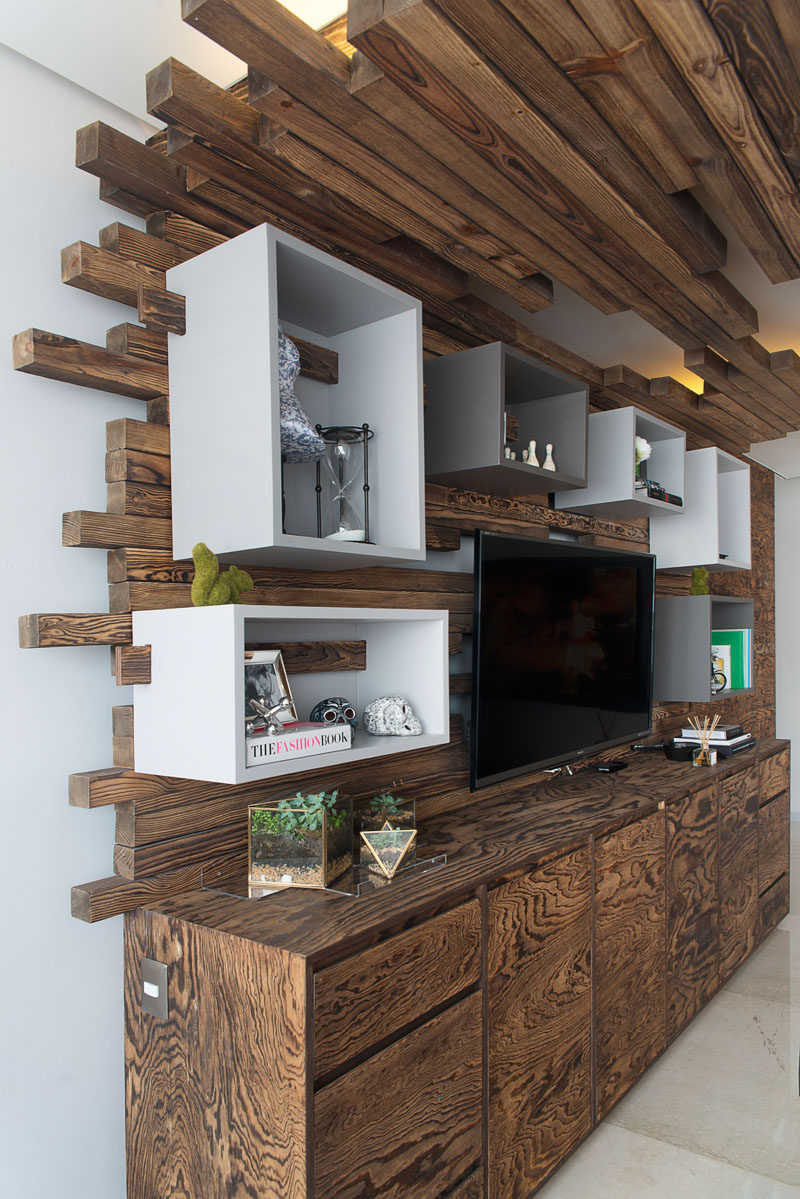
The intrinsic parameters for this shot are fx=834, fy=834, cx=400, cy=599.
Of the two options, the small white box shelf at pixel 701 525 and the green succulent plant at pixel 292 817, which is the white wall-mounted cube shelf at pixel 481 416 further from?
the small white box shelf at pixel 701 525

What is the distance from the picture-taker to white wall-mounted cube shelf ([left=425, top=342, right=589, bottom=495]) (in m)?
2.25

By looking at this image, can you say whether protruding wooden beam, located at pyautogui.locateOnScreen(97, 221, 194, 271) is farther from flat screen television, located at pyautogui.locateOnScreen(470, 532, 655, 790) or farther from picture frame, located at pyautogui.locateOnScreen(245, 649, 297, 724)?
flat screen television, located at pyautogui.locateOnScreen(470, 532, 655, 790)

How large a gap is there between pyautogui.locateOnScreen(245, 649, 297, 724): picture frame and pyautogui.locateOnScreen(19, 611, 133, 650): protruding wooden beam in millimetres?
242

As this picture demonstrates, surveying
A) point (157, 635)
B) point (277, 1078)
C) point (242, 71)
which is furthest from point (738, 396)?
point (277, 1078)

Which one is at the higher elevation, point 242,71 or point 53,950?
point 242,71

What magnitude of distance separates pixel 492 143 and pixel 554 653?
154 cm

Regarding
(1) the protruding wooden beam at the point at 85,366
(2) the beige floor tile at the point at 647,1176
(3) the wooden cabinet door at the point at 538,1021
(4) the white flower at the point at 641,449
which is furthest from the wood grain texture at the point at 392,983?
(4) the white flower at the point at 641,449

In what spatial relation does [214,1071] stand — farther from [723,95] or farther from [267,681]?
[723,95]

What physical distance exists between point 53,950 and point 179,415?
1055 mm

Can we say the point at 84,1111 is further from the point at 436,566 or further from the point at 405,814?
the point at 436,566

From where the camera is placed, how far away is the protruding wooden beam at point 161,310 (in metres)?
1.65

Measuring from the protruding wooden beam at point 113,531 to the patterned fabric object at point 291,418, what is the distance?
0.97 feet

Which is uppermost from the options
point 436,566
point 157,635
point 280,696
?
point 436,566

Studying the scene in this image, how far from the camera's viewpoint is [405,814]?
5.97ft
